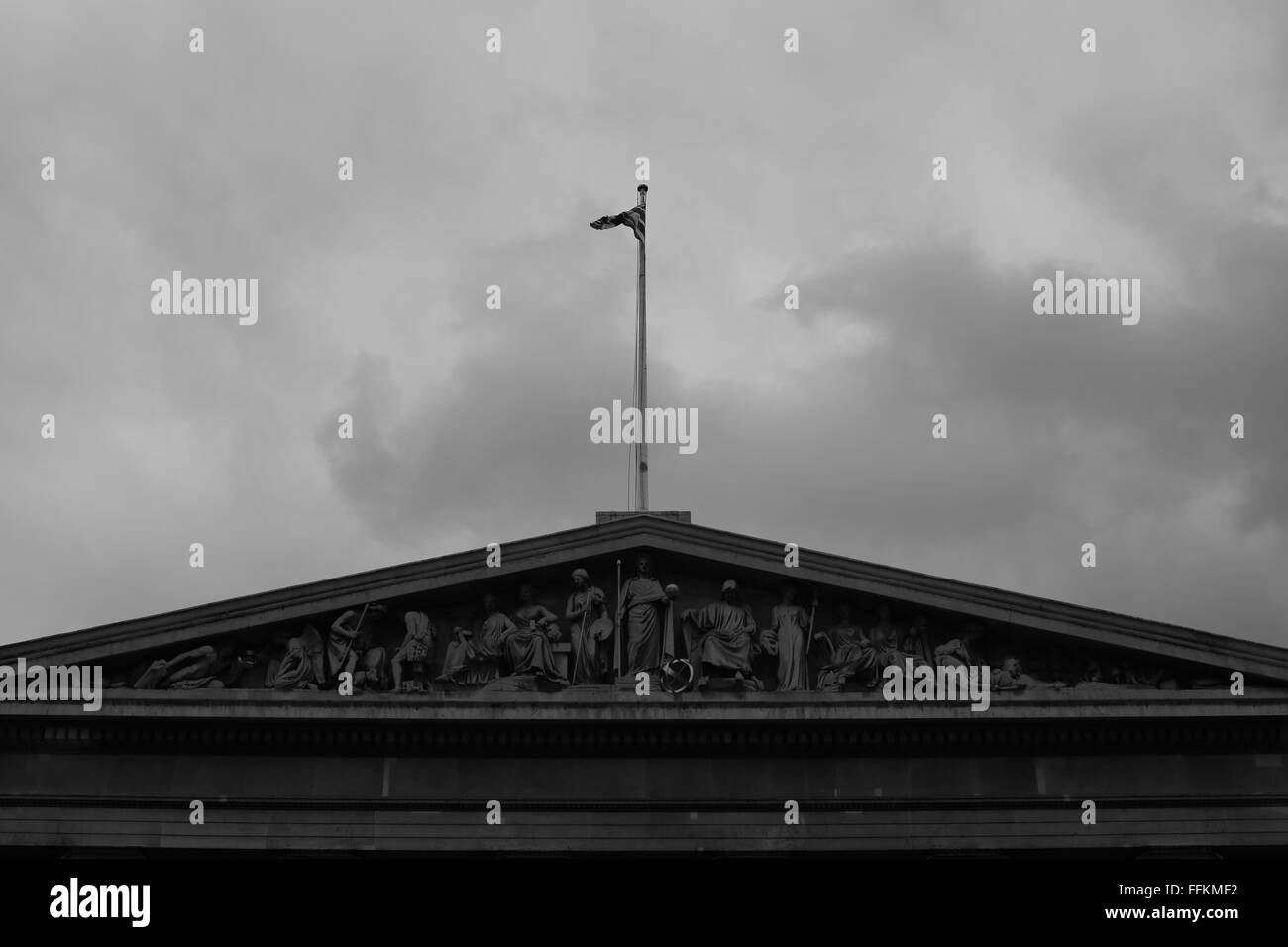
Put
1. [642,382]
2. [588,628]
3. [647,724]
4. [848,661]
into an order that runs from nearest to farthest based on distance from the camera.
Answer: [647,724] < [848,661] < [588,628] < [642,382]

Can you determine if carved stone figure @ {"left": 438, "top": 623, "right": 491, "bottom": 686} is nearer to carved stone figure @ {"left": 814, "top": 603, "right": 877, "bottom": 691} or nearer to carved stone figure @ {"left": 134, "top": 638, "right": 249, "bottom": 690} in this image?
carved stone figure @ {"left": 134, "top": 638, "right": 249, "bottom": 690}

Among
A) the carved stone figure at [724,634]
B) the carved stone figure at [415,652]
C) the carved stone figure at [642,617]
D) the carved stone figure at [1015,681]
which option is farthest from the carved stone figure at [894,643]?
the carved stone figure at [415,652]

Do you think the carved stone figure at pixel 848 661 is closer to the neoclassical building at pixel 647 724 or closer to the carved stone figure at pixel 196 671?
the neoclassical building at pixel 647 724

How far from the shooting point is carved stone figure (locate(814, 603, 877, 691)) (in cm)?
3203

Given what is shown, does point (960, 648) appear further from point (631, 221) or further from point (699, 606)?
point (631, 221)

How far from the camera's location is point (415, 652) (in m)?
32.1

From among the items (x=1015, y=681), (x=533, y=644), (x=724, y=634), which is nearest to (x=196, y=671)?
(x=533, y=644)

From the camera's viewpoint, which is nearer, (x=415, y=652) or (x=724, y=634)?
(x=415, y=652)

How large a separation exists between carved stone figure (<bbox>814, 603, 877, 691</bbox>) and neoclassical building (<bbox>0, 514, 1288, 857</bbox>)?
56 mm

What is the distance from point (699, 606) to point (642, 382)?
20.3ft

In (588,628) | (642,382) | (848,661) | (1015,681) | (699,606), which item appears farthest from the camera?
(642,382)

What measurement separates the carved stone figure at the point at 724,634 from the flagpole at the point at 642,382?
3.68 metres
